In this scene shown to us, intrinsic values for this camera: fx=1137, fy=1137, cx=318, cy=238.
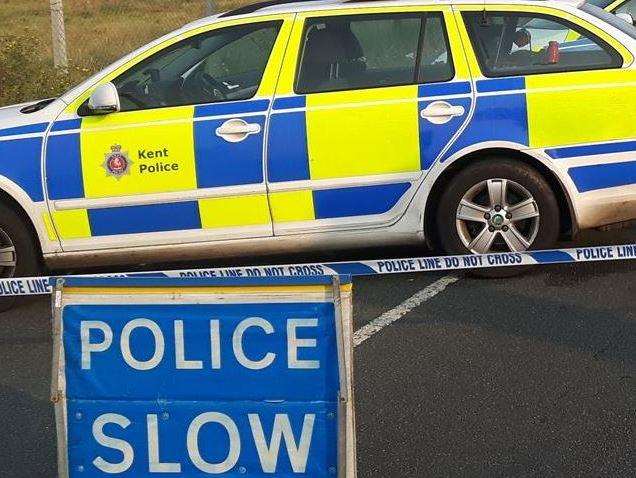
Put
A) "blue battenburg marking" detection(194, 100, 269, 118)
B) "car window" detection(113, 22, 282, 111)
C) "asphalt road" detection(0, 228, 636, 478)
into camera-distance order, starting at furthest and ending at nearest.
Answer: "car window" detection(113, 22, 282, 111) → "blue battenburg marking" detection(194, 100, 269, 118) → "asphalt road" detection(0, 228, 636, 478)

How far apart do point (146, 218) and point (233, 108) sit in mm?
713

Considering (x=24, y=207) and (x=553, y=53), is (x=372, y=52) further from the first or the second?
(x=24, y=207)

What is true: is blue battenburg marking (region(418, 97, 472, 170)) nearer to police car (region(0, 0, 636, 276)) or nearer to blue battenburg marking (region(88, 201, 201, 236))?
police car (region(0, 0, 636, 276))

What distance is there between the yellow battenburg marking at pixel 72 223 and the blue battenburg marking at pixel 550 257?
226cm

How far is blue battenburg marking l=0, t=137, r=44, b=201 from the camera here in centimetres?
575

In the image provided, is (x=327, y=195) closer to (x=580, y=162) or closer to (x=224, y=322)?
(x=580, y=162)

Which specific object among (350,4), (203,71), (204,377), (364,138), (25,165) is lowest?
(204,377)

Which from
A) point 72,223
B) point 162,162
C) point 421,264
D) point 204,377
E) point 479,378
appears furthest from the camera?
point 72,223

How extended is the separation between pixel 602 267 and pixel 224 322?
3534 mm

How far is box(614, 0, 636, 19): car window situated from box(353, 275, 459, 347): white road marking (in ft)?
17.4

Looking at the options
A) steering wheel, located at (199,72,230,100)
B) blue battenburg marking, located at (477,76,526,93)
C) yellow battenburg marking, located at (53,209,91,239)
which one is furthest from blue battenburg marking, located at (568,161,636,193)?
yellow battenburg marking, located at (53,209,91,239)

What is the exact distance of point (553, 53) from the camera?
580 centimetres

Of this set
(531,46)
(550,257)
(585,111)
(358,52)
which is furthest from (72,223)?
(585,111)

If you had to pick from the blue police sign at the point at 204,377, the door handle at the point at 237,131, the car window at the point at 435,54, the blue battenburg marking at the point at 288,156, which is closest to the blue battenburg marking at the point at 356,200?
the blue battenburg marking at the point at 288,156
